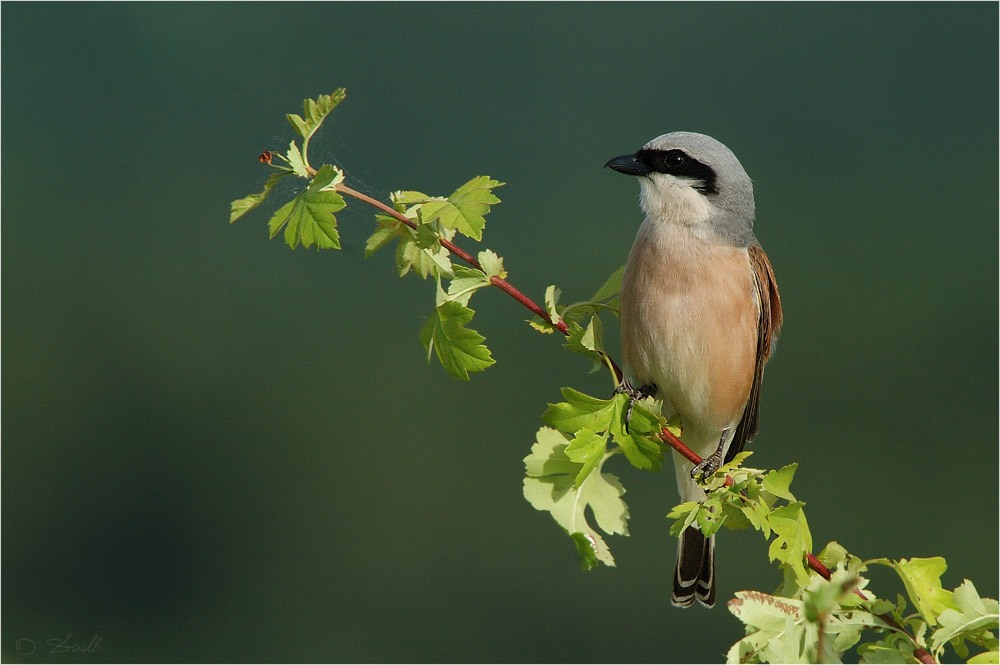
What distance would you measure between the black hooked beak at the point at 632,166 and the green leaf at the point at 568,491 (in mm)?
673

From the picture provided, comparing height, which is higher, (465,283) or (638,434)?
(465,283)

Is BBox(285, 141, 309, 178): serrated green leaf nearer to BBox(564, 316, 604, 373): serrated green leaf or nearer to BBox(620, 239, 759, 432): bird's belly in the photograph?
BBox(564, 316, 604, 373): serrated green leaf

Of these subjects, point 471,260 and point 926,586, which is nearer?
point 926,586

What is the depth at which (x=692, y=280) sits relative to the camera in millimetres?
1632

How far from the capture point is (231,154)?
809cm

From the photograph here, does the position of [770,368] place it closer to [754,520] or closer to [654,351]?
[654,351]

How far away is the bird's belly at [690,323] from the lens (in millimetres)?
1626

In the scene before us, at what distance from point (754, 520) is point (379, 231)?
1.84 ft

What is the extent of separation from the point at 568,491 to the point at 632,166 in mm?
740

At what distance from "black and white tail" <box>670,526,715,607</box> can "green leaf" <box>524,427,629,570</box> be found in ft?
2.51

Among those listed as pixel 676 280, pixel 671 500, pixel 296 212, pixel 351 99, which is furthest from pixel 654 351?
pixel 351 99

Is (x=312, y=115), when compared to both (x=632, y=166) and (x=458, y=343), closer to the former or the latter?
(x=458, y=343)

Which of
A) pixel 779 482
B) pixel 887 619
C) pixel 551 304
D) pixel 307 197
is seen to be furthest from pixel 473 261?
pixel 887 619

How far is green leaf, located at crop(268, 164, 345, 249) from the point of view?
1.01 meters
